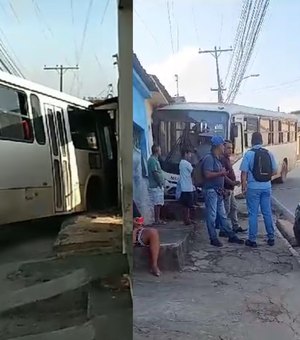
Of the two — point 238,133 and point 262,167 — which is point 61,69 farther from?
point 238,133

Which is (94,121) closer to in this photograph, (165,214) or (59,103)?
(59,103)

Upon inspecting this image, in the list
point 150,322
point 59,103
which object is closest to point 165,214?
point 59,103

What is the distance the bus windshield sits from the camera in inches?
275

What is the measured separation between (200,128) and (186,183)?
0.91m

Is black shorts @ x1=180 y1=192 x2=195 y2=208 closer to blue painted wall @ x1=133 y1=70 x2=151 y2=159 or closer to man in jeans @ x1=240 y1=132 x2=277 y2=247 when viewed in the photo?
man in jeans @ x1=240 y1=132 x2=277 y2=247

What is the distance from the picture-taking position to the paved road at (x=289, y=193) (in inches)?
350

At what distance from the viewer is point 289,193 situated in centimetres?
1027

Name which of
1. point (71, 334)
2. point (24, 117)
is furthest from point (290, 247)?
point (71, 334)

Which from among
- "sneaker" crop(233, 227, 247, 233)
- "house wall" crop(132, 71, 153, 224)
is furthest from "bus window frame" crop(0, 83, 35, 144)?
"sneaker" crop(233, 227, 247, 233)

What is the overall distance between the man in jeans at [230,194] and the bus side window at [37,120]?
8.50 feet

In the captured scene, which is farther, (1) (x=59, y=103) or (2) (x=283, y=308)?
(1) (x=59, y=103)

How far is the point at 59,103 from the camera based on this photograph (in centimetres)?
477

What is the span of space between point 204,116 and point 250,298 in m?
3.84

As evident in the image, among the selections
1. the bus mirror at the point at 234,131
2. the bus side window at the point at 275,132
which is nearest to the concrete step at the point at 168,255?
the bus mirror at the point at 234,131
